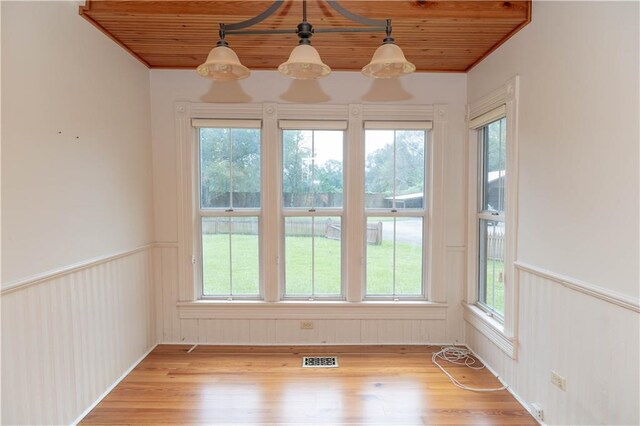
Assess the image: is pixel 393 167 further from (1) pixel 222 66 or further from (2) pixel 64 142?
(2) pixel 64 142

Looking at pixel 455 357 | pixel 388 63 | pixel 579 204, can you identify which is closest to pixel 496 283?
pixel 455 357

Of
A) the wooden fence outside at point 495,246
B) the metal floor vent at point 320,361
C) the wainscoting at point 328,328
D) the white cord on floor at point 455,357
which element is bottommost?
the white cord on floor at point 455,357

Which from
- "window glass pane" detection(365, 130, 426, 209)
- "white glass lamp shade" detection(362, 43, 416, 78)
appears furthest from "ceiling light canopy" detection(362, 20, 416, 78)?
"window glass pane" detection(365, 130, 426, 209)

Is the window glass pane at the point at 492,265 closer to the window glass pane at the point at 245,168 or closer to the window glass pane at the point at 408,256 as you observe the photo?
the window glass pane at the point at 408,256

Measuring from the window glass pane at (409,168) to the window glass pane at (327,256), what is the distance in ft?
2.14

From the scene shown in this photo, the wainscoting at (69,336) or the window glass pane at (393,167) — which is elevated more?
the window glass pane at (393,167)

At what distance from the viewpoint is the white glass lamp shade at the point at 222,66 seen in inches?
55.3

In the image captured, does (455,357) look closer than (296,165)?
Yes

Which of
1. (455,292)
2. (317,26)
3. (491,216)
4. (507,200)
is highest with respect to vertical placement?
(317,26)

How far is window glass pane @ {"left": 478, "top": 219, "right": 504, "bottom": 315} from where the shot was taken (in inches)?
96.3

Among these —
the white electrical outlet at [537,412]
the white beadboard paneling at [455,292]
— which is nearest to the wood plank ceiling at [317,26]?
the white beadboard paneling at [455,292]

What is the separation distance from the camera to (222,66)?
59.5 inches

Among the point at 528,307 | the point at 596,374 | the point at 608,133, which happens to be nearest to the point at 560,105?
the point at 608,133

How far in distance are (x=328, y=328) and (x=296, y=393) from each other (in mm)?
794
